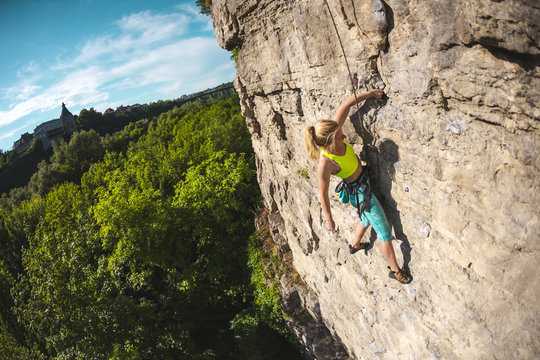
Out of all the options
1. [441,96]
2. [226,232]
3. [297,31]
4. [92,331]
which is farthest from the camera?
[226,232]

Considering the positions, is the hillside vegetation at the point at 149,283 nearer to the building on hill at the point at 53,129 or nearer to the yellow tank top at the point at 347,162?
the yellow tank top at the point at 347,162

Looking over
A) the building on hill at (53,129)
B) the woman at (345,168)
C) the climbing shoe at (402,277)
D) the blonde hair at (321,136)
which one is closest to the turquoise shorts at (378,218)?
the woman at (345,168)

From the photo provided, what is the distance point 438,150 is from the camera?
11.2 ft

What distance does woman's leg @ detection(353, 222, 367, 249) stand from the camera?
4738 millimetres

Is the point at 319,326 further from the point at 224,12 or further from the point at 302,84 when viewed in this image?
the point at 224,12

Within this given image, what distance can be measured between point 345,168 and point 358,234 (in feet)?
4.91

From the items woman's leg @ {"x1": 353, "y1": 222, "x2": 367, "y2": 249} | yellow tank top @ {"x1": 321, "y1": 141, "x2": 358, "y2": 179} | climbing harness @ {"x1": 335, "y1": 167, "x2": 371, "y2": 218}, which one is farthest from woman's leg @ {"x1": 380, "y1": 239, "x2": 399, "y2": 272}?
yellow tank top @ {"x1": 321, "y1": 141, "x2": 358, "y2": 179}

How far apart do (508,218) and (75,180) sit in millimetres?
34630

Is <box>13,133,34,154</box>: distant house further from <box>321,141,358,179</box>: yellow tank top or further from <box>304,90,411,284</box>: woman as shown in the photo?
<box>321,141,358,179</box>: yellow tank top

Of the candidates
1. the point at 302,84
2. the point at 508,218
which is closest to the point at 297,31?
the point at 302,84

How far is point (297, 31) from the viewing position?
5.26m

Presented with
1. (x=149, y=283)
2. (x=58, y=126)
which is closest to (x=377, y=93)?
(x=149, y=283)

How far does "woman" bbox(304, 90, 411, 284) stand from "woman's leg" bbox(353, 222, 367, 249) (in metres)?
0.15

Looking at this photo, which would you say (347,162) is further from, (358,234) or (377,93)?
(358,234)
